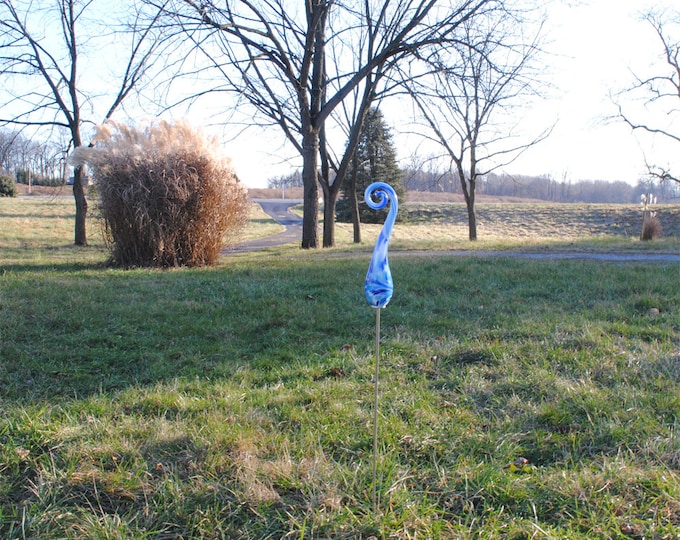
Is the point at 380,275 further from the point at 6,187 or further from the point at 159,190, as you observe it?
the point at 6,187

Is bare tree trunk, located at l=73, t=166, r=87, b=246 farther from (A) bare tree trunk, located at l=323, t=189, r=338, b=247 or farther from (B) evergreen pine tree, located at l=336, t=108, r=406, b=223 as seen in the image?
(B) evergreen pine tree, located at l=336, t=108, r=406, b=223

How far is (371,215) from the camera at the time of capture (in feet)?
124

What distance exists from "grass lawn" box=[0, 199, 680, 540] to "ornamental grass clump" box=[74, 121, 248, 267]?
3.69m

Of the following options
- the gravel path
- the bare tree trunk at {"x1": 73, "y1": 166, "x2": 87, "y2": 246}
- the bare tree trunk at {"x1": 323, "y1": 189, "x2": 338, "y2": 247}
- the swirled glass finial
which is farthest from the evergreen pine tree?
the swirled glass finial

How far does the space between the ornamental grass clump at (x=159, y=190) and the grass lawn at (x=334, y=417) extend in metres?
3.69

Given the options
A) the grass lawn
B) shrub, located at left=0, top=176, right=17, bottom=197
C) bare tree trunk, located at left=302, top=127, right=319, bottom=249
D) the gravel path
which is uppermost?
shrub, located at left=0, top=176, right=17, bottom=197

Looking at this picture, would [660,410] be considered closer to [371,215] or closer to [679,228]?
[371,215]

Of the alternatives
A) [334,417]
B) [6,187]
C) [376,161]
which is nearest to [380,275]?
[334,417]

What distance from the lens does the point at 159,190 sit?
9680 millimetres

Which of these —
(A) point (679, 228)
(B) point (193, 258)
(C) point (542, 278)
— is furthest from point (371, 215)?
(C) point (542, 278)

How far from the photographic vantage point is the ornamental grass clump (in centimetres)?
968

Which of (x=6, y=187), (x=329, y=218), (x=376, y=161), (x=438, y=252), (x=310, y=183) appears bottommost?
(x=438, y=252)

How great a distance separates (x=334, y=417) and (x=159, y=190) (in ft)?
25.1

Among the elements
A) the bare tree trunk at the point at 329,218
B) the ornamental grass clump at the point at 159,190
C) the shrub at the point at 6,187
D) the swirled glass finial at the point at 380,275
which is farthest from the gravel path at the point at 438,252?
the shrub at the point at 6,187
